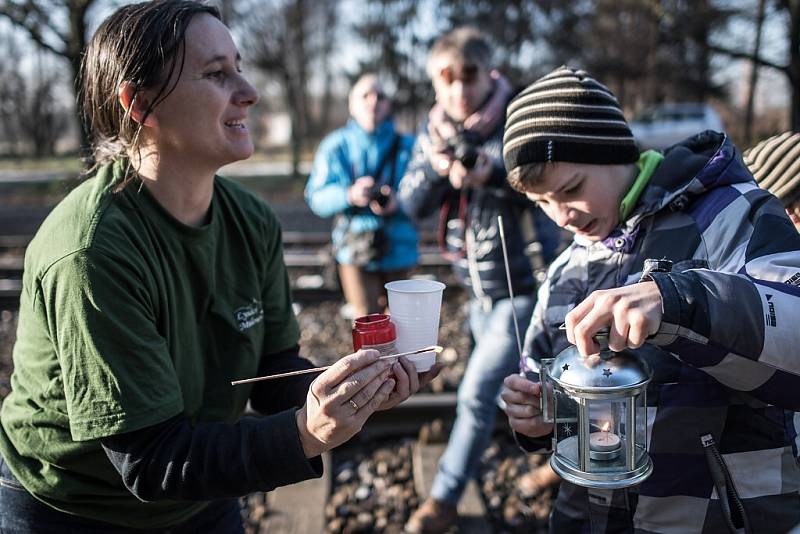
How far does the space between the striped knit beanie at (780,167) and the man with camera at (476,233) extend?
56.9 inches

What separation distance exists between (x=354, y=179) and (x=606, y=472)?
396 cm

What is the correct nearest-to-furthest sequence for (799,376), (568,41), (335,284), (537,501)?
(799,376) → (537,501) → (335,284) → (568,41)

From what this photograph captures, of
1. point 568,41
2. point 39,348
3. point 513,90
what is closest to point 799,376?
point 39,348

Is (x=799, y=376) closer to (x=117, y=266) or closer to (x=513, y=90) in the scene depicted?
(x=117, y=266)

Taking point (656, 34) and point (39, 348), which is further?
point (656, 34)

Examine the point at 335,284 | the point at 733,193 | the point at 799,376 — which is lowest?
the point at 335,284

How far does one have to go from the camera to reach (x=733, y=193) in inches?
70.7

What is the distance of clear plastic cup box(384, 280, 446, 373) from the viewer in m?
1.89

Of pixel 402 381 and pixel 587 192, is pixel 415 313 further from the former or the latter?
pixel 587 192

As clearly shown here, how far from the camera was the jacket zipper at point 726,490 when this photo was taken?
5.75 feet

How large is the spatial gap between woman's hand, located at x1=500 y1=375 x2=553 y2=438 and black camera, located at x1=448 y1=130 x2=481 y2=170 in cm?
180

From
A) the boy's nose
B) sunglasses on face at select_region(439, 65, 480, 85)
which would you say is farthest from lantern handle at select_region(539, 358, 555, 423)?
sunglasses on face at select_region(439, 65, 480, 85)

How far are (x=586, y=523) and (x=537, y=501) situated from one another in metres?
1.86

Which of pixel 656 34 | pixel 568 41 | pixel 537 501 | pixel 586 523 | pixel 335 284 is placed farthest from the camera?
pixel 568 41
